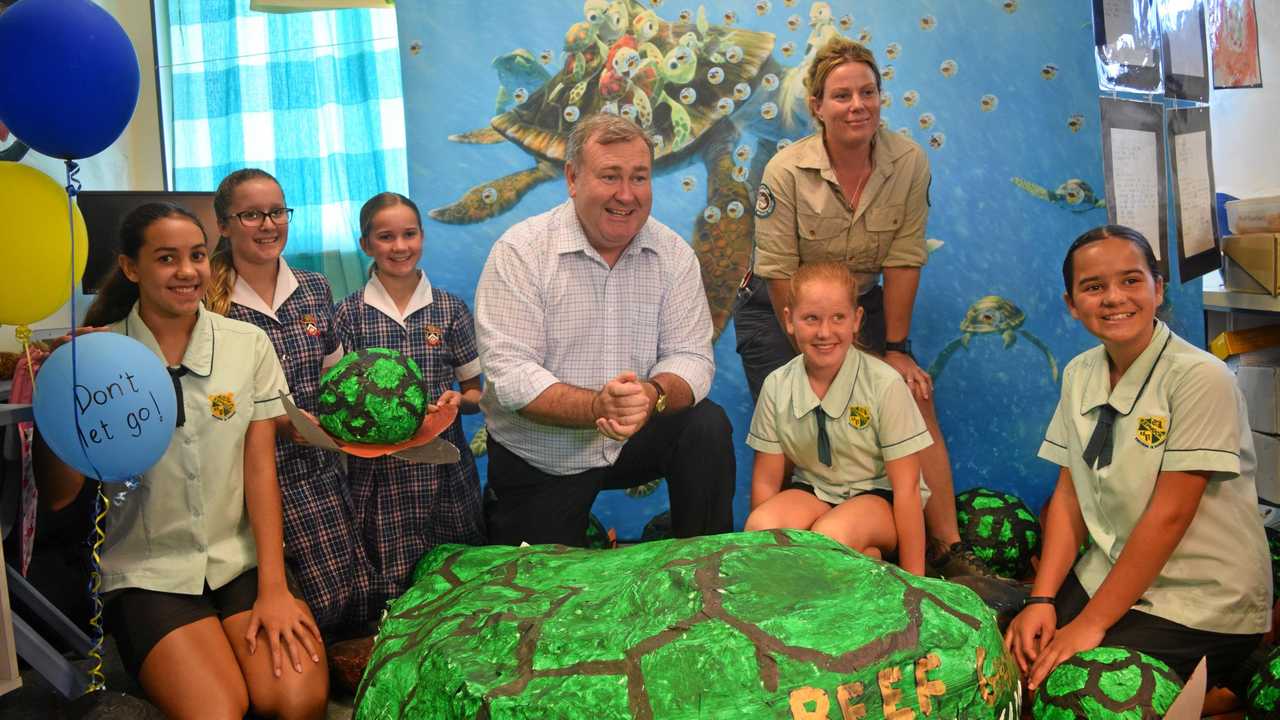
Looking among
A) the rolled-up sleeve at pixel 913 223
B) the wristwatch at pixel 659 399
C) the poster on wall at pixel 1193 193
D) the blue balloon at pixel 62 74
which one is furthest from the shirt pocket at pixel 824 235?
the blue balloon at pixel 62 74

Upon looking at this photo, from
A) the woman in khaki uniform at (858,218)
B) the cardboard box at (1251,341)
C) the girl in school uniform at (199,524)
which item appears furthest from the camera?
the cardboard box at (1251,341)

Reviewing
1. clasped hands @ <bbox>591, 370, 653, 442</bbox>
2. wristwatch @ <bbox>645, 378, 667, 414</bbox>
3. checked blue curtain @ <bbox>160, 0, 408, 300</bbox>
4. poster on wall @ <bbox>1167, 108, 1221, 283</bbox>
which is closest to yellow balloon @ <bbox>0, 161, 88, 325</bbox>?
clasped hands @ <bbox>591, 370, 653, 442</bbox>

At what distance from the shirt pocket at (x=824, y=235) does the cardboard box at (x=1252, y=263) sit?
4.25ft

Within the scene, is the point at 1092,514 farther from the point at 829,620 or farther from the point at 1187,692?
the point at 829,620

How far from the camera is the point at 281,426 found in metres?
2.45

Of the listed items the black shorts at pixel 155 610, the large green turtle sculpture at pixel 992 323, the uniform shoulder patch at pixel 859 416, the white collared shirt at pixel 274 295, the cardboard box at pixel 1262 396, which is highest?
the white collared shirt at pixel 274 295

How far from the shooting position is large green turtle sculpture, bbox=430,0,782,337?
3.80 metres

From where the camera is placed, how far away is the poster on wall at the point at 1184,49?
3803 millimetres

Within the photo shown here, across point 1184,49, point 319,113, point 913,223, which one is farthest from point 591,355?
point 1184,49

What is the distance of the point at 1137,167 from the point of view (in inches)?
149

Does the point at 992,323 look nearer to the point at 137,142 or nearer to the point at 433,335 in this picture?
the point at 433,335

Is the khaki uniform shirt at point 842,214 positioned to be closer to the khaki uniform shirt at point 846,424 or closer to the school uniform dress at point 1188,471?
the khaki uniform shirt at point 846,424

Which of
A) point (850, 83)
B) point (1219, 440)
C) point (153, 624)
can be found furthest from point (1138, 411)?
point (153, 624)

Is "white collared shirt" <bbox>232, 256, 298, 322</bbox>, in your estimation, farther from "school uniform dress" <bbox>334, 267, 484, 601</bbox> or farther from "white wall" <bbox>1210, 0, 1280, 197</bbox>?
"white wall" <bbox>1210, 0, 1280, 197</bbox>
